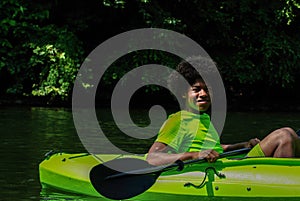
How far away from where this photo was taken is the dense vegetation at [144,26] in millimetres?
13352

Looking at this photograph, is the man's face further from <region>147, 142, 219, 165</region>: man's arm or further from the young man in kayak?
<region>147, 142, 219, 165</region>: man's arm

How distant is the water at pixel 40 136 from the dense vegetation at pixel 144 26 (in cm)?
112

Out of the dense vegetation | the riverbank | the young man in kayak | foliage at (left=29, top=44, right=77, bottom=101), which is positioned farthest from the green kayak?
the riverbank

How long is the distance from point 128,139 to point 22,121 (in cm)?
223

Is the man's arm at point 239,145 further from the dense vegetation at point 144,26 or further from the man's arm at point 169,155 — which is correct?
the dense vegetation at point 144,26

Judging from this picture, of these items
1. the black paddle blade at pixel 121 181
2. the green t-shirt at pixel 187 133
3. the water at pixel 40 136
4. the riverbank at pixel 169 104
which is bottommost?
the riverbank at pixel 169 104

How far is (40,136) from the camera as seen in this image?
8500 millimetres

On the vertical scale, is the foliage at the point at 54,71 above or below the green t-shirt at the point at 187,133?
below

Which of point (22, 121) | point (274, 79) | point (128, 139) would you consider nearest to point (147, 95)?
point (274, 79)

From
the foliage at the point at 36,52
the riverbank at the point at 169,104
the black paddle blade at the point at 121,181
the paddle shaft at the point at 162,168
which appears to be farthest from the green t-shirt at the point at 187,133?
the riverbank at the point at 169,104

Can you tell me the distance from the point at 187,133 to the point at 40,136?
13.0ft

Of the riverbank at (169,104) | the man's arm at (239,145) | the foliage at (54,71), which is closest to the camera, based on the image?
the man's arm at (239,145)

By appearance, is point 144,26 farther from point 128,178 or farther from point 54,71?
point 128,178

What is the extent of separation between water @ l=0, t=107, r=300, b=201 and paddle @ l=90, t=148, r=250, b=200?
0.16 metres
